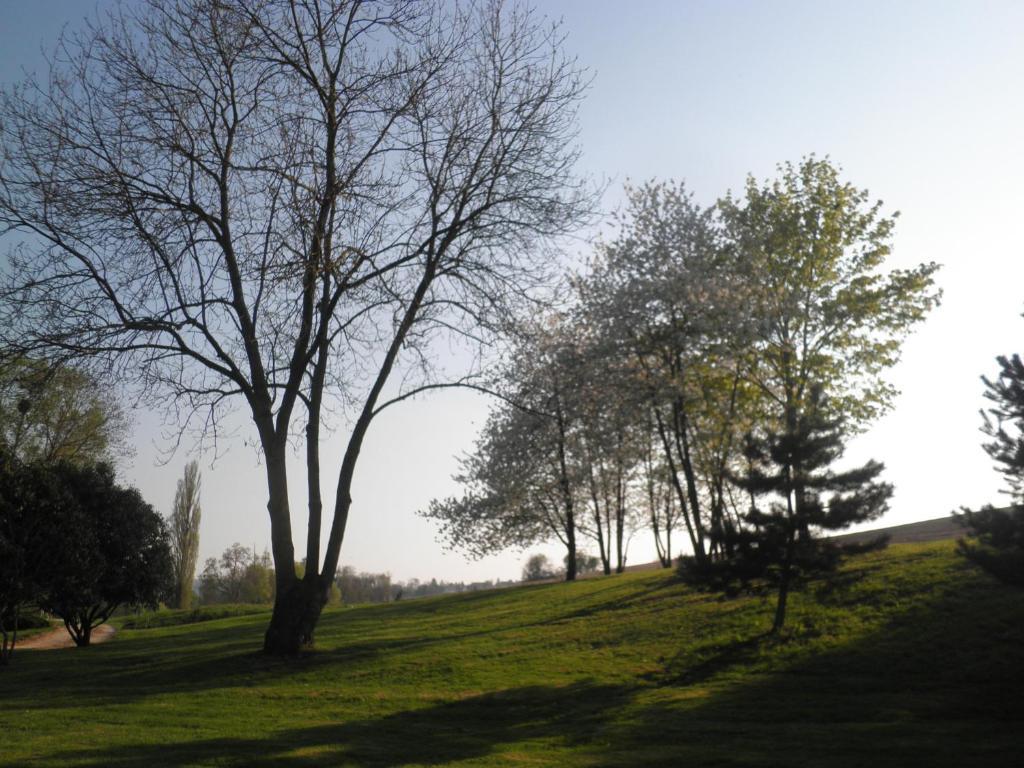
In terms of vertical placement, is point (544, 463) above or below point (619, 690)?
above

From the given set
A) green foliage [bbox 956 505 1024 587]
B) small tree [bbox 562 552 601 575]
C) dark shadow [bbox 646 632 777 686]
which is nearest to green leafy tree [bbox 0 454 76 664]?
dark shadow [bbox 646 632 777 686]

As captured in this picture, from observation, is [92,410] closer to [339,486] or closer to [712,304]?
[339,486]

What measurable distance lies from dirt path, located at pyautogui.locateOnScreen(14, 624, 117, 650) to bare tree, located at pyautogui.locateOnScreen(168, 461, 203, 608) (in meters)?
20.6

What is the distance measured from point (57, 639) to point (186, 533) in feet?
85.5

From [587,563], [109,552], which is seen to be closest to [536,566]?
[587,563]

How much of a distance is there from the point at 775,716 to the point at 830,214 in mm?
20372

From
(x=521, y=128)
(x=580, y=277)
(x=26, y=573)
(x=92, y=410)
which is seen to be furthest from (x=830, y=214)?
(x=92, y=410)

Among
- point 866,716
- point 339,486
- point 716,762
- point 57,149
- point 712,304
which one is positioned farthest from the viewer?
point 712,304

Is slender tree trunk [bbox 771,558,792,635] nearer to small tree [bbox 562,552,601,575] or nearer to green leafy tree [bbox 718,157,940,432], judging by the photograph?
green leafy tree [bbox 718,157,940,432]

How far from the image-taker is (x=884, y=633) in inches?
655

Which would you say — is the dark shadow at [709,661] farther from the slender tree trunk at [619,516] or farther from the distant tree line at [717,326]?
the slender tree trunk at [619,516]

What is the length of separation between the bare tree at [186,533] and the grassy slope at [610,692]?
A: 39873 millimetres

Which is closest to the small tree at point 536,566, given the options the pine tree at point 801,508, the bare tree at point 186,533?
the bare tree at point 186,533

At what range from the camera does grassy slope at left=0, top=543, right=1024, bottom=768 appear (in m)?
11.2
